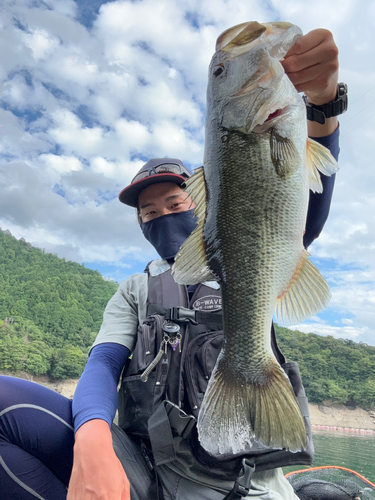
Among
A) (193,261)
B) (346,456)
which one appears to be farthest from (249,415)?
(346,456)

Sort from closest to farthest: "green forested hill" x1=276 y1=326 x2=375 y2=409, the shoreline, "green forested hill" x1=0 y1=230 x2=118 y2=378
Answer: "green forested hill" x1=276 y1=326 x2=375 y2=409
the shoreline
"green forested hill" x1=0 y1=230 x2=118 y2=378

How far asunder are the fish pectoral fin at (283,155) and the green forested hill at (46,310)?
5651 centimetres

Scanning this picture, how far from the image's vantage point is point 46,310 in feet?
223

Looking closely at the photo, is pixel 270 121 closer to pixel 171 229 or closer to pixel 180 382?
pixel 171 229

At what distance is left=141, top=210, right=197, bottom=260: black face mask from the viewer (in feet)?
8.13

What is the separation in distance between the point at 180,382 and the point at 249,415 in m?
0.65

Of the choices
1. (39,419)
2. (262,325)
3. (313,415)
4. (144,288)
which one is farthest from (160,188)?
(313,415)

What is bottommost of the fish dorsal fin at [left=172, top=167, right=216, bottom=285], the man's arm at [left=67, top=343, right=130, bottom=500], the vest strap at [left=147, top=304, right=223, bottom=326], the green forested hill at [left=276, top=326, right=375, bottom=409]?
the green forested hill at [left=276, top=326, right=375, bottom=409]

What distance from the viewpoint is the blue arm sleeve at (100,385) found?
1.75 metres

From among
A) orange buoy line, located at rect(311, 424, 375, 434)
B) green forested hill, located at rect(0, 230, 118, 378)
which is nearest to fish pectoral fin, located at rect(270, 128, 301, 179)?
green forested hill, located at rect(0, 230, 118, 378)

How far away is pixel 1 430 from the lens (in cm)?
168

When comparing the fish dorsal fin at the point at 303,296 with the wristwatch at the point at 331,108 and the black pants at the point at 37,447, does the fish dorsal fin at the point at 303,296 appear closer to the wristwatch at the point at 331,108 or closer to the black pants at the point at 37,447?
the wristwatch at the point at 331,108

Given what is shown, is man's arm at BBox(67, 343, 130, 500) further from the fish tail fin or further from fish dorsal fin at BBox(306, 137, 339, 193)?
fish dorsal fin at BBox(306, 137, 339, 193)

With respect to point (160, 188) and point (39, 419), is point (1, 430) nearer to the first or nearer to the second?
point (39, 419)
